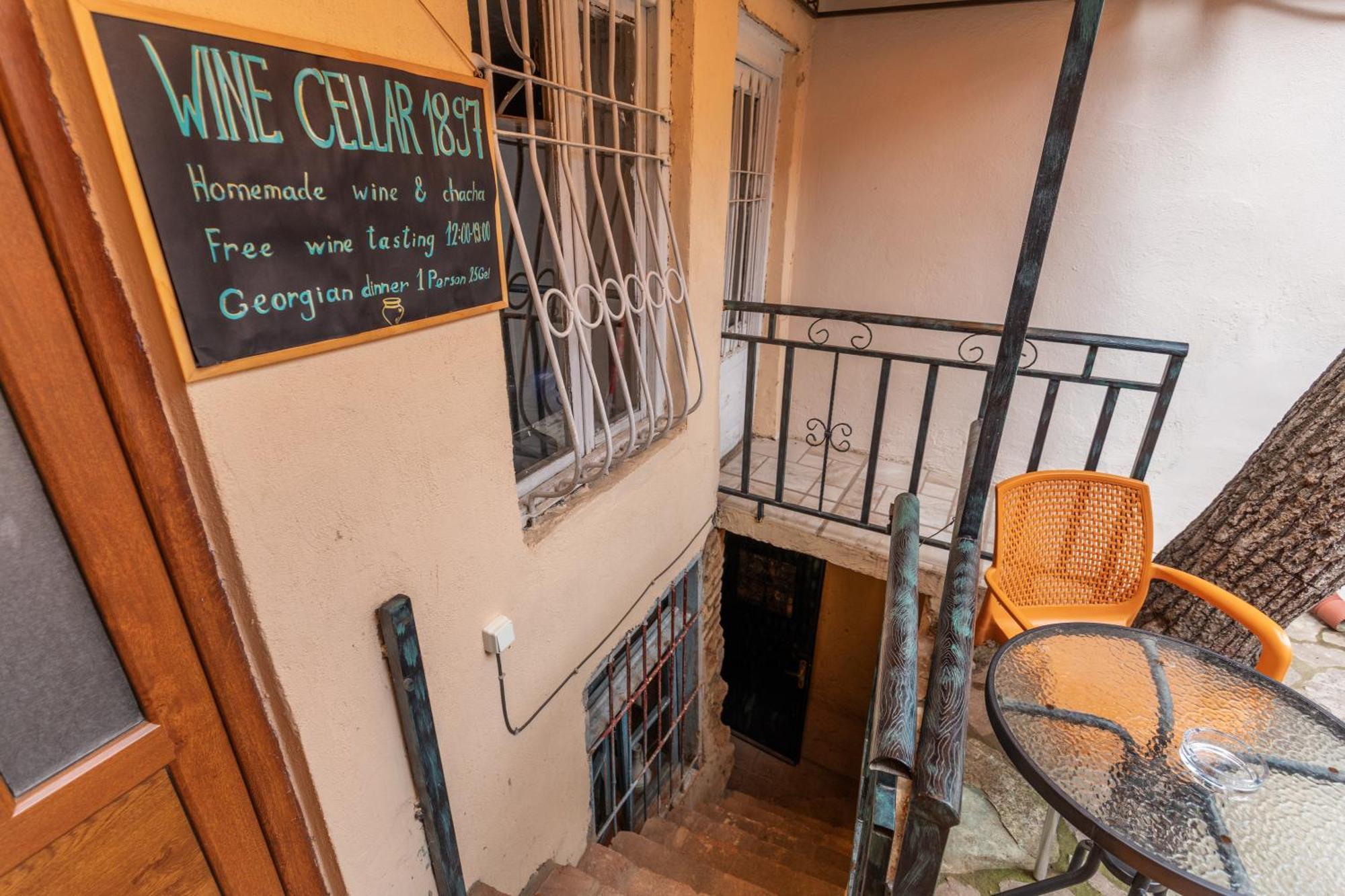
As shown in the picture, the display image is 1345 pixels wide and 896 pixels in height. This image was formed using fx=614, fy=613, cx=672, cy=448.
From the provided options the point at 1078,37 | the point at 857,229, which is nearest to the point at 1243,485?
the point at 1078,37

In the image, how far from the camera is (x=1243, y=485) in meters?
1.75

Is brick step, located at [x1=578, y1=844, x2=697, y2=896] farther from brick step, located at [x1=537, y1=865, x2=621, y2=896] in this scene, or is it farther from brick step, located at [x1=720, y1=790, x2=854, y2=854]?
brick step, located at [x1=720, y1=790, x2=854, y2=854]

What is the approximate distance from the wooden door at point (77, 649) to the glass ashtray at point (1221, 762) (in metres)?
1.80

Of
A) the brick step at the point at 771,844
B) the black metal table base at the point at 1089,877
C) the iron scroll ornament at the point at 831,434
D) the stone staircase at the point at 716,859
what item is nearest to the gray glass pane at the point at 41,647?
the stone staircase at the point at 716,859

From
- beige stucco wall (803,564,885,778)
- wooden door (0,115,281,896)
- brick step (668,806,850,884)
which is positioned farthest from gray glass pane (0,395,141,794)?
beige stucco wall (803,564,885,778)

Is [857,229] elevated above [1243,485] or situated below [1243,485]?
above

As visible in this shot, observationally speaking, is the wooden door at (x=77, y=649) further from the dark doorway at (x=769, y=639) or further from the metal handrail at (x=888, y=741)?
the dark doorway at (x=769, y=639)

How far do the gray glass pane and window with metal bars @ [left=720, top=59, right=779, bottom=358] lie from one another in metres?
2.34

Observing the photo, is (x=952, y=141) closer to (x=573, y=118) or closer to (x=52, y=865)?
(x=573, y=118)

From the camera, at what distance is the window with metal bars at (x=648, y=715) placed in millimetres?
2393

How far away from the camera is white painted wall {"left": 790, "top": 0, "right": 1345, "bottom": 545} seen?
2.40 m

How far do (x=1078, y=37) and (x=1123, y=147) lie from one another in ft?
6.52

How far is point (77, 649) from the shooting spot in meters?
0.84

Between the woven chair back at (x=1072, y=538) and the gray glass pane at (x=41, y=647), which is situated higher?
the gray glass pane at (x=41, y=647)
